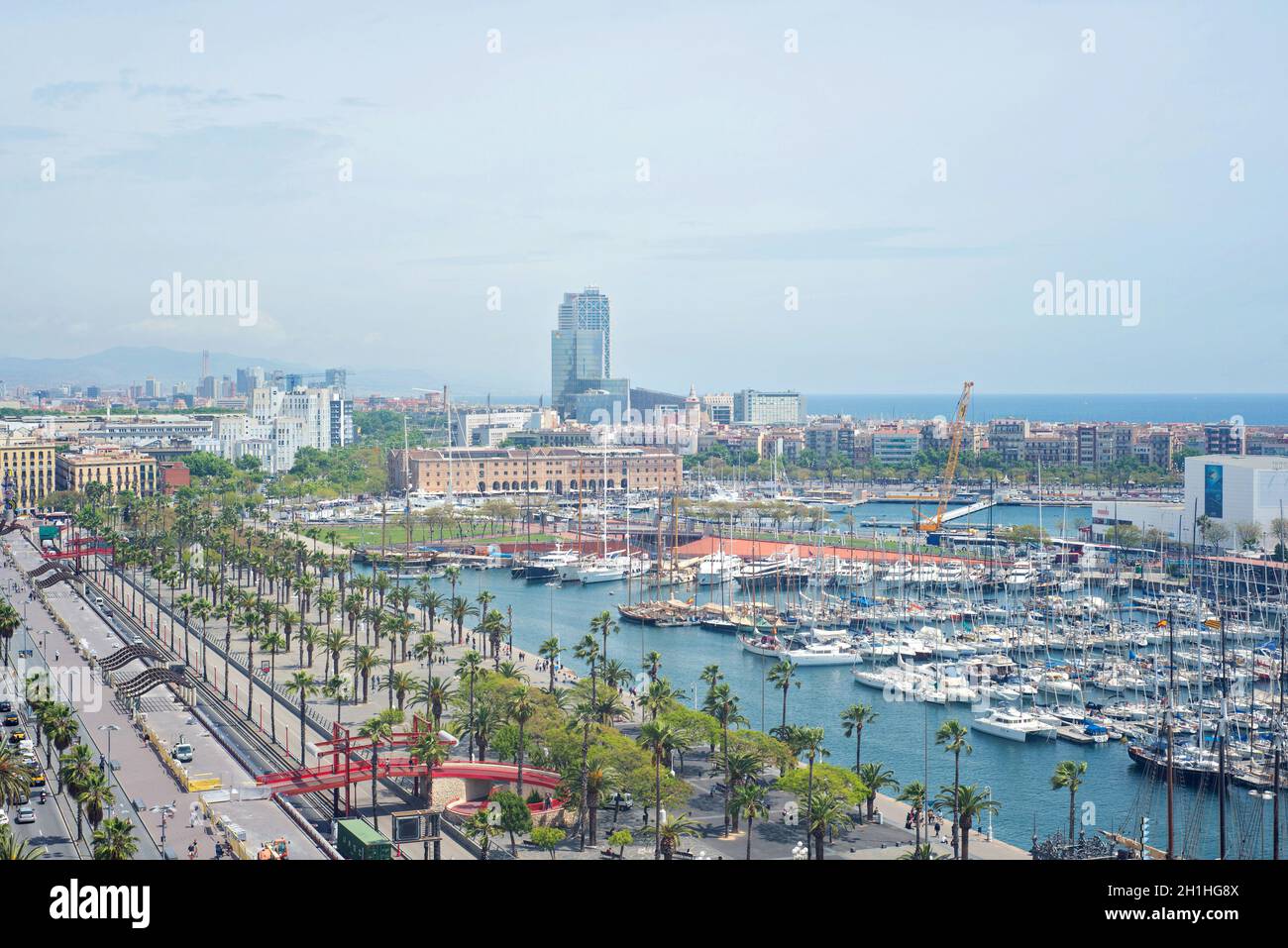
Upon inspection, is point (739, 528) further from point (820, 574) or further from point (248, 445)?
point (248, 445)

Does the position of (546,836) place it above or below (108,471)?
below

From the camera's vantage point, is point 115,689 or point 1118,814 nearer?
point 1118,814

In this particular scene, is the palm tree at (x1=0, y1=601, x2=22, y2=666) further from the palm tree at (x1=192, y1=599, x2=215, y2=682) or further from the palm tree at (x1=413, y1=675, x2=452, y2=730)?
the palm tree at (x1=413, y1=675, x2=452, y2=730)

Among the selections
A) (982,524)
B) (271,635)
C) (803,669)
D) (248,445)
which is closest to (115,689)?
(271,635)

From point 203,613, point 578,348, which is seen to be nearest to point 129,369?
point 578,348

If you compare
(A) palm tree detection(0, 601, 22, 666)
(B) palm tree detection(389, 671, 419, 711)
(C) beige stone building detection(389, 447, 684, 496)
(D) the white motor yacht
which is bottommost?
(D) the white motor yacht

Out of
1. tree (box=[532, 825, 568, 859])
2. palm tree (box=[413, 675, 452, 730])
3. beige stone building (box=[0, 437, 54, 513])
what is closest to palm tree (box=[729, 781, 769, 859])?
tree (box=[532, 825, 568, 859])

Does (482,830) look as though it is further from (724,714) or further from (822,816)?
(724,714)
